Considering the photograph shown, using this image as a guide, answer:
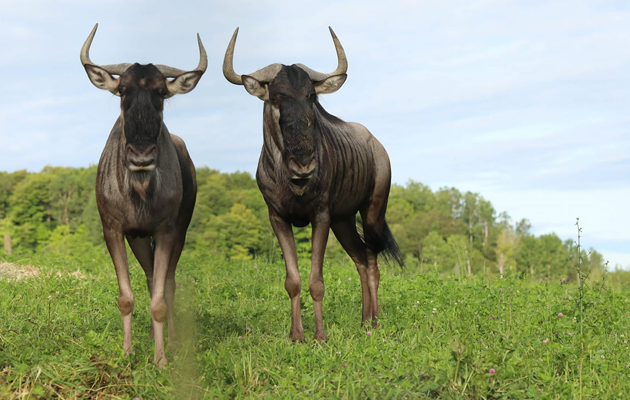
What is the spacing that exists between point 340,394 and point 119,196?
3.11m

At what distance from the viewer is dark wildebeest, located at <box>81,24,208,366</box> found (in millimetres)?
5879

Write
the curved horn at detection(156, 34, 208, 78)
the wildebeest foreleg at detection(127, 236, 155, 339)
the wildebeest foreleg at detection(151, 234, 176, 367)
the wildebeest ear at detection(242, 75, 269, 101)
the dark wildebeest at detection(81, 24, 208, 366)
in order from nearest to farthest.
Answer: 1. the dark wildebeest at detection(81, 24, 208, 366)
2. the wildebeest foreleg at detection(151, 234, 176, 367)
3. the curved horn at detection(156, 34, 208, 78)
4. the wildebeest ear at detection(242, 75, 269, 101)
5. the wildebeest foreleg at detection(127, 236, 155, 339)

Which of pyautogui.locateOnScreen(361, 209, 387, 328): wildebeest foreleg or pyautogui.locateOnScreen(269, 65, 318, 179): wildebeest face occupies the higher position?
pyautogui.locateOnScreen(269, 65, 318, 179): wildebeest face

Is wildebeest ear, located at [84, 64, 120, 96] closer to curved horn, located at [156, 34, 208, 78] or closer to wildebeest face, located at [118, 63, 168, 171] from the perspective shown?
wildebeest face, located at [118, 63, 168, 171]

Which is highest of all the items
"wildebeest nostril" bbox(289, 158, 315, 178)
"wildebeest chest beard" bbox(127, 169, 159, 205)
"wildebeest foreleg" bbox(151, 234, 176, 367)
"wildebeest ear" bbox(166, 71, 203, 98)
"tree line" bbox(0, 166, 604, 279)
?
"tree line" bbox(0, 166, 604, 279)

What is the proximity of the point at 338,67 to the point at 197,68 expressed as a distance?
1.75 m

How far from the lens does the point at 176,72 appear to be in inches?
253

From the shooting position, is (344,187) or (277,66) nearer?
(277,66)

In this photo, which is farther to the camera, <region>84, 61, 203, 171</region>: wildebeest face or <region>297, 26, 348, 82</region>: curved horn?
<region>297, 26, 348, 82</region>: curved horn

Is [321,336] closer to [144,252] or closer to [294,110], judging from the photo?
[144,252]

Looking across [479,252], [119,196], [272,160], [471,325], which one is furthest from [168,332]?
[479,252]

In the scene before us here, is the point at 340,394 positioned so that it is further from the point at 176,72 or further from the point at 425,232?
the point at 425,232

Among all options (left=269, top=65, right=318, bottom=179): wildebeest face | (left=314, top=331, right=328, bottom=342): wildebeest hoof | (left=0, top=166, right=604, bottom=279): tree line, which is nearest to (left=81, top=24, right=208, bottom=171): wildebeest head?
(left=269, top=65, right=318, bottom=179): wildebeest face

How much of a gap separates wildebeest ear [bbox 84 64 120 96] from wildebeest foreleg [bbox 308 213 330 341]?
2622 mm
